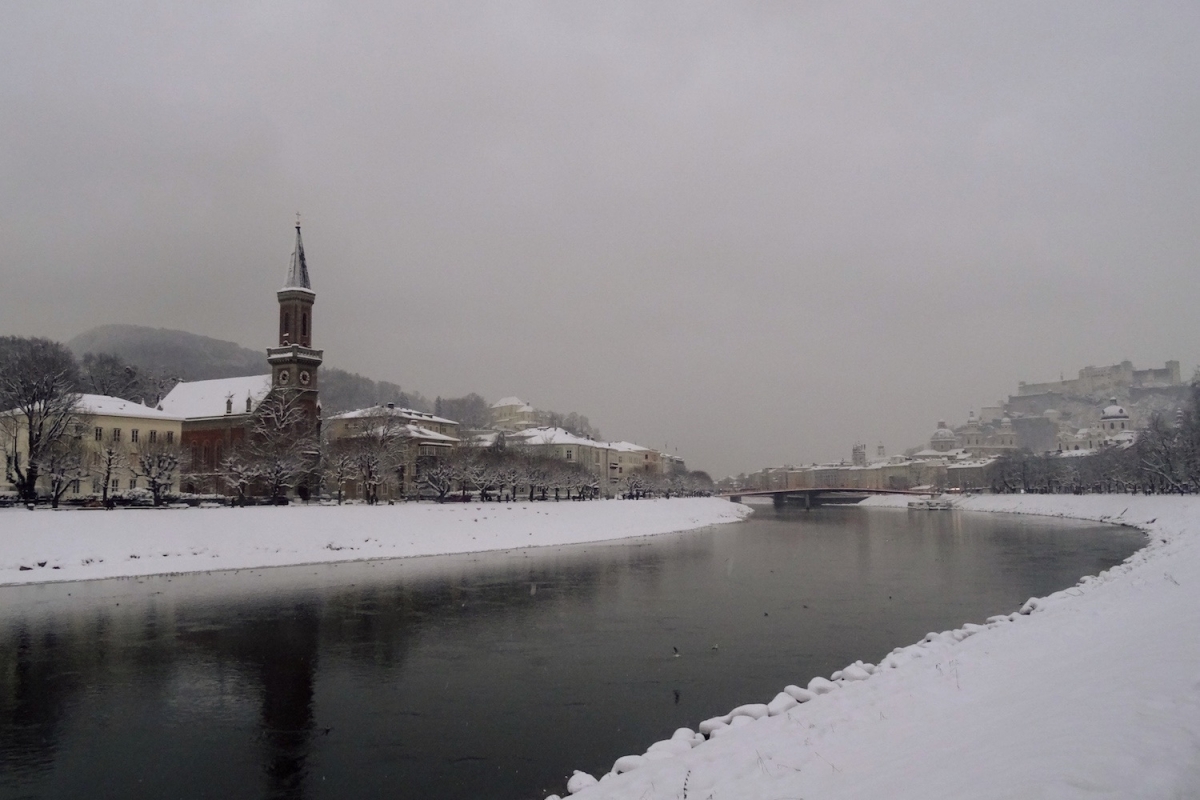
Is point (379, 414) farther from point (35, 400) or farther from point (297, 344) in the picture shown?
point (35, 400)

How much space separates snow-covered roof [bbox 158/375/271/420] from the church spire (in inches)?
448

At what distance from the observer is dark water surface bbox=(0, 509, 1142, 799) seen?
39.9 ft

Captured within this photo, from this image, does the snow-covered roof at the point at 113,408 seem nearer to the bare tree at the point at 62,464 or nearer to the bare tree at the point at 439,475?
the bare tree at the point at 62,464

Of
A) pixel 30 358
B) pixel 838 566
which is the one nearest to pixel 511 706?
pixel 838 566

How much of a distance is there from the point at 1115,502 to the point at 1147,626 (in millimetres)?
76548

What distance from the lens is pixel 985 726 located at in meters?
9.45

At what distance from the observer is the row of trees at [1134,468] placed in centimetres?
7248

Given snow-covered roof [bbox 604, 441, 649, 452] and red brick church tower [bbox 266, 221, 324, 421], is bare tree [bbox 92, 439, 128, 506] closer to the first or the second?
red brick church tower [bbox 266, 221, 324, 421]

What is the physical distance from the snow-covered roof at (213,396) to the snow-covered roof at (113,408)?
3.17 m

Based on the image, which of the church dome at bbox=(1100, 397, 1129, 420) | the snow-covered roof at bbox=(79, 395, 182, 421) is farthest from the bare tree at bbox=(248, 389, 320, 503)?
the church dome at bbox=(1100, 397, 1129, 420)

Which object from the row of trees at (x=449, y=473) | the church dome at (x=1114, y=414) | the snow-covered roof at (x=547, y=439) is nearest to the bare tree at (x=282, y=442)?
the row of trees at (x=449, y=473)

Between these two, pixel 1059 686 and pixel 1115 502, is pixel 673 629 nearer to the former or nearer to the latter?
pixel 1059 686

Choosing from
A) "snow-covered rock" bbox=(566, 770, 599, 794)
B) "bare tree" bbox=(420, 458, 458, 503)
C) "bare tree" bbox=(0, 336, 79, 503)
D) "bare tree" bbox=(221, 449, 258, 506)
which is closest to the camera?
"snow-covered rock" bbox=(566, 770, 599, 794)

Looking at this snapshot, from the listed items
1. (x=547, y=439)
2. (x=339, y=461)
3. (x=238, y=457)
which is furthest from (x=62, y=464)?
(x=547, y=439)
